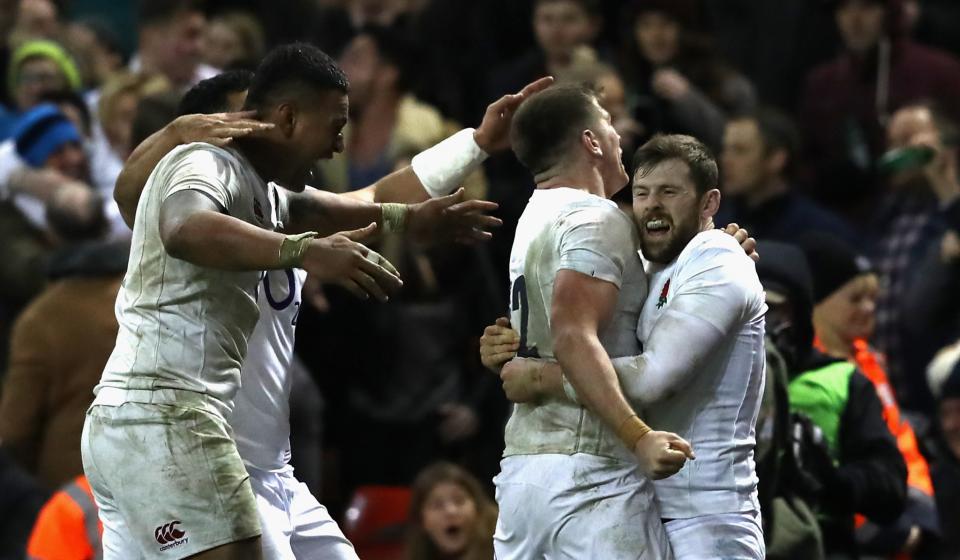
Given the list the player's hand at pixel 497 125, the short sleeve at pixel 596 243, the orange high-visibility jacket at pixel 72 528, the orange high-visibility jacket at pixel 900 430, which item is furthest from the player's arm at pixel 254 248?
the orange high-visibility jacket at pixel 900 430

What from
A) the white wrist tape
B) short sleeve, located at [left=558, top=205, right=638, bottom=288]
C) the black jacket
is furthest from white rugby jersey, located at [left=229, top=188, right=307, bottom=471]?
the black jacket

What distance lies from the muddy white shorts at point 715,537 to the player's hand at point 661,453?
1.21 feet

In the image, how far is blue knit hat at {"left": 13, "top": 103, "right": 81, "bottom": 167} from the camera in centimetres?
1050

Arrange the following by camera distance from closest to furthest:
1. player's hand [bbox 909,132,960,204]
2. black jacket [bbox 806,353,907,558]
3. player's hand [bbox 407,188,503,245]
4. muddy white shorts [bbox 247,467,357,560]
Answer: muddy white shorts [bbox 247,467,357,560]
player's hand [bbox 407,188,503,245]
black jacket [bbox 806,353,907,558]
player's hand [bbox 909,132,960,204]

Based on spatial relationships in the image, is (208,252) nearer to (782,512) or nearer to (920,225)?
(782,512)

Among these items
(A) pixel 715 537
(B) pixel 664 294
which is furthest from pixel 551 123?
(A) pixel 715 537

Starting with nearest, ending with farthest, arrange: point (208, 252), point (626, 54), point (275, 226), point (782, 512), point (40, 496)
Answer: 1. point (208, 252)
2. point (275, 226)
3. point (782, 512)
4. point (40, 496)
5. point (626, 54)

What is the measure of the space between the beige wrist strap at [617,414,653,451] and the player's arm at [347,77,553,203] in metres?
1.56

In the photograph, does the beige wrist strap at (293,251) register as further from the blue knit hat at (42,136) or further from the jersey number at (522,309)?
the blue knit hat at (42,136)

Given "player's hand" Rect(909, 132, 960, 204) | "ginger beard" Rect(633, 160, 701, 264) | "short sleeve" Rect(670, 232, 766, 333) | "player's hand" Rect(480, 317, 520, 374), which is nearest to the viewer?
"short sleeve" Rect(670, 232, 766, 333)

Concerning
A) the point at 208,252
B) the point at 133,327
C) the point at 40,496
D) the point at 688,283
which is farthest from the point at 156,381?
the point at 40,496

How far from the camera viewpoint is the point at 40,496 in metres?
8.41

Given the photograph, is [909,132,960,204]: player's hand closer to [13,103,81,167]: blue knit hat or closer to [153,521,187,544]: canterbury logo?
[13,103,81,167]: blue knit hat

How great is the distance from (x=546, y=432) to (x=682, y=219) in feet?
2.42
